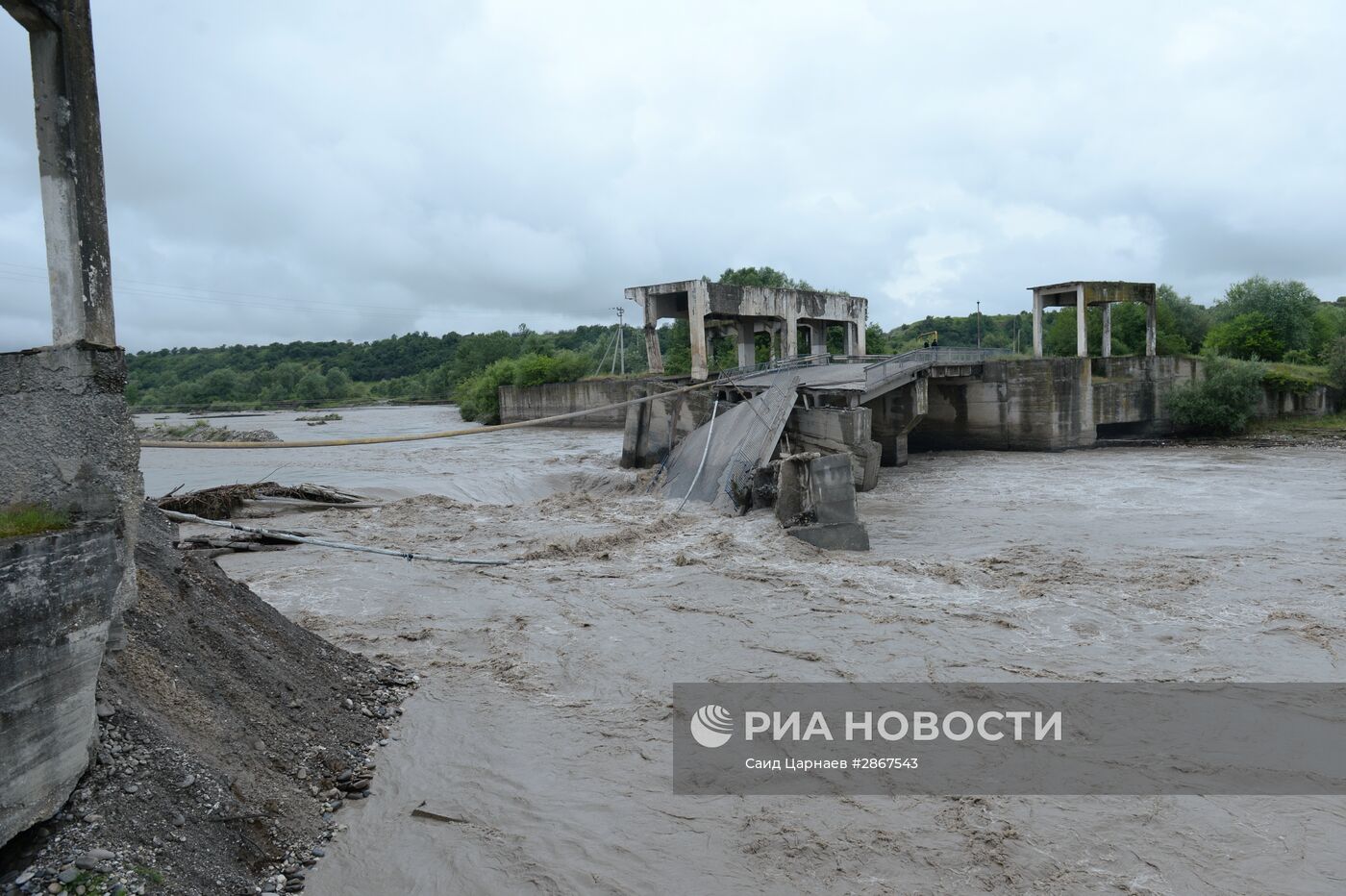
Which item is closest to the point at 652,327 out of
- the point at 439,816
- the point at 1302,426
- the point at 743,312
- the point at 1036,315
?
the point at 743,312

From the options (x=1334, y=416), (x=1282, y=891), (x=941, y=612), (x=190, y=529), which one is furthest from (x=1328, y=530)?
(x=1334, y=416)

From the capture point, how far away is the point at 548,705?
6641 millimetres

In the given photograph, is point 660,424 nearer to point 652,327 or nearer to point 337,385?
point 652,327

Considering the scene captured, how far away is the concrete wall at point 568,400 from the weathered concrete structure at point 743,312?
5994 millimetres

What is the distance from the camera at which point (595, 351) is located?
79.0m

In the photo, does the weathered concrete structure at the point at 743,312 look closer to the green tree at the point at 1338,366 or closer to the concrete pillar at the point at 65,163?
the green tree at the point at 1338,366

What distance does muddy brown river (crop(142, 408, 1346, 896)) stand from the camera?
4.48 meters

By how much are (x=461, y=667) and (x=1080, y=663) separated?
5533mm

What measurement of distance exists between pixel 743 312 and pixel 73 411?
30991mm

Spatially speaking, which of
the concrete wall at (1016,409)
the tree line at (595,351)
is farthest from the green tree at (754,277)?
the concrete wall at (1016,409)

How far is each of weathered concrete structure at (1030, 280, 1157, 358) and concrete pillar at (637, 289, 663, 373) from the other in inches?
573

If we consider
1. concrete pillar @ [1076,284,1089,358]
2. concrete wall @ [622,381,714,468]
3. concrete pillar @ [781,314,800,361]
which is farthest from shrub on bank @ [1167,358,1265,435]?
concrete wall @ [622,381,714,468]

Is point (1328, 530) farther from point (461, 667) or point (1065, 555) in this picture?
point (461, 667)

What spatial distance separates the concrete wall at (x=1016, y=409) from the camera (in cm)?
2867
